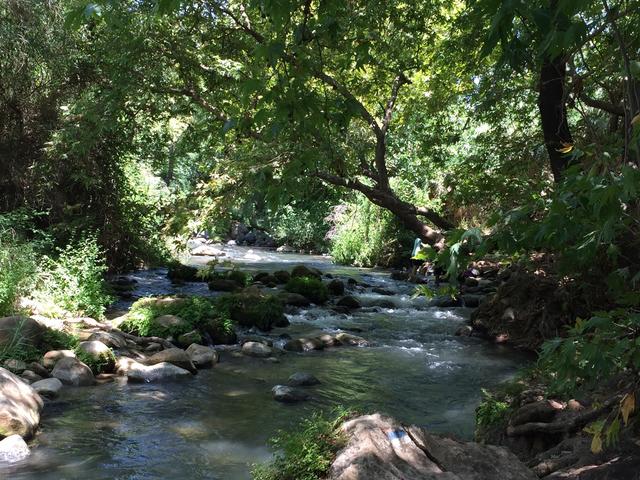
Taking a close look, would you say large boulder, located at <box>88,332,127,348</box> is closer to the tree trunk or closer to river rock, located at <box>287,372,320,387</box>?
river rock, located at <box>287,372,320,387</box>

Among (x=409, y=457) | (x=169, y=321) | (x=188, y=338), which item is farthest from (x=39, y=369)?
(x=409, y=457)

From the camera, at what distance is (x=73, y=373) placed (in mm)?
7277

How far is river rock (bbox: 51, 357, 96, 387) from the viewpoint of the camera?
721 centimetres

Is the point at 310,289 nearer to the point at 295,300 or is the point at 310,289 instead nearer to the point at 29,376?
the point at 295,300

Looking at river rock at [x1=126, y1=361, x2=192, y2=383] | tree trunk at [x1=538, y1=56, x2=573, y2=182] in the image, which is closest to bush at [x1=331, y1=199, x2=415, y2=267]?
river rock at [x1=126, y1=361, x2=192, y2=383]

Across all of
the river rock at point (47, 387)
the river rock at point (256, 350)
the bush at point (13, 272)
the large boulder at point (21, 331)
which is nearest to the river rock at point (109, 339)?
the large boulder at point (21, 331)

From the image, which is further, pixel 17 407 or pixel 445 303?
pixel 445 303

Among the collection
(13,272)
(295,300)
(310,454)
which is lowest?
(295,300)

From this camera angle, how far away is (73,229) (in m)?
13.0

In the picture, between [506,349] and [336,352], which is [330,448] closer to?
[336,352]

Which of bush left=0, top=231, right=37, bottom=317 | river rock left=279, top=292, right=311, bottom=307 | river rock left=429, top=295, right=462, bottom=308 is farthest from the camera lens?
river rock left=429, top=295, right=462, bottom=308

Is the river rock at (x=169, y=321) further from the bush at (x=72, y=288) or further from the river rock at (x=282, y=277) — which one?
the river rock at (x=282, y=277)

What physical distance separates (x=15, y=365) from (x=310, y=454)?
5553 millimetres

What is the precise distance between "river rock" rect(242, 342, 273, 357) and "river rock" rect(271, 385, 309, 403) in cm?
207
